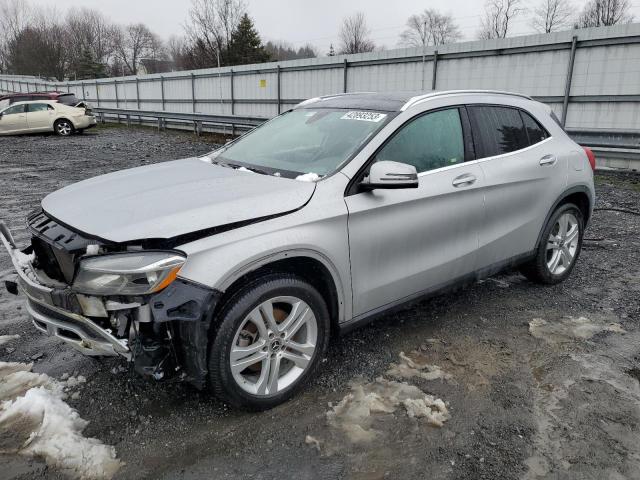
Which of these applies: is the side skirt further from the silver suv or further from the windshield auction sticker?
the windshield auction sticker

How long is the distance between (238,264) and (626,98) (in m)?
11.0

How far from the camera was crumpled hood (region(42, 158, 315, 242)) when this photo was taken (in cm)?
242

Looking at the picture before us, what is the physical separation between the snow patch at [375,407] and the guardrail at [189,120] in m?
13.2

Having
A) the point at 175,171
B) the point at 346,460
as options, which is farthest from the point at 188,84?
the point at 346,460

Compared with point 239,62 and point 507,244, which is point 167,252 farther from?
point 239,62

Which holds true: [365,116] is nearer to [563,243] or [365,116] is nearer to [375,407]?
[375,407]

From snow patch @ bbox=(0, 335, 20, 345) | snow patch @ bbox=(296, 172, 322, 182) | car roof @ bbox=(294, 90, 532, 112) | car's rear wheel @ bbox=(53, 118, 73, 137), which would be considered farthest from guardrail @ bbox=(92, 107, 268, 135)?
snow patch @ bbox=(296, 172, 322, 182)

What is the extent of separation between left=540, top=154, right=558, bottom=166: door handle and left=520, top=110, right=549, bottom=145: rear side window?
0.16 metres

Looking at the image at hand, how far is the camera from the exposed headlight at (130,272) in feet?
7.50

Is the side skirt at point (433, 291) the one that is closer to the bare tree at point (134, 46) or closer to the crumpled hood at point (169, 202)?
the crumpled hood at point (169, 202)

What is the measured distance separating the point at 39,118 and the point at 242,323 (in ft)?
68.0

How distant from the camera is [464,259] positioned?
3623 millimetres

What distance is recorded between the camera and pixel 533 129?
4309 mm

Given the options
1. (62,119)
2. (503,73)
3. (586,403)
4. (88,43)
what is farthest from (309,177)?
(88,43)
